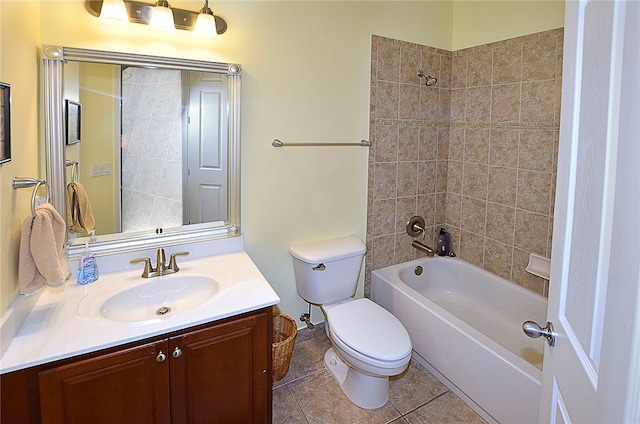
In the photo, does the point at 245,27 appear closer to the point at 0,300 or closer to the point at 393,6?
the point at 393,6

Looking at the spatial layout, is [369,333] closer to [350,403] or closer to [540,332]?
[350,403]

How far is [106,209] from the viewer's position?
1.78 m

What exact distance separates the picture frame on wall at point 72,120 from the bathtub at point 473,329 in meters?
1.93

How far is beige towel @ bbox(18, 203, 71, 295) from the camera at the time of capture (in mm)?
1279

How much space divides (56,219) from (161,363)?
2.14 feet

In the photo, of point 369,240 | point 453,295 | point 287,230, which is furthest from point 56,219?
point 453,295

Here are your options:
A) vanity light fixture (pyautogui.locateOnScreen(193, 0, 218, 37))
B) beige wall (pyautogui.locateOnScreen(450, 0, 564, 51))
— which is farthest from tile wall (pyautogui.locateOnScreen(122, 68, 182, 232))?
beige wall (pyautogui.locateOnScreen(450, 0, 564, 51))

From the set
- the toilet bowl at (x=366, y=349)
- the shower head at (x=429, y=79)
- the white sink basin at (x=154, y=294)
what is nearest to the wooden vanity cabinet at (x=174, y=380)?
the white sink basin at (x=154, y=294)

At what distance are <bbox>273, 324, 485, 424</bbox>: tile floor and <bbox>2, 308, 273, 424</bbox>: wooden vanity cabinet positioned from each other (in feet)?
1.13

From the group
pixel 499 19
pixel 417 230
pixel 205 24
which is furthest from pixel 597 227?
pixel 499 19

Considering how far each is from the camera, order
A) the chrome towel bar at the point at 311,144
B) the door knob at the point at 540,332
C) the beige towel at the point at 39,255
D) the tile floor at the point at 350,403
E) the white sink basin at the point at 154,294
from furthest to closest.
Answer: the chrome towel bar at the point at 311,144 < the tile floor at the point at 350,403 < the white sink basin at the point at 154,294 < the beige towel at the point at 39,255 < the door knob at the point at 540,332

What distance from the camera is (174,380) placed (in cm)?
140

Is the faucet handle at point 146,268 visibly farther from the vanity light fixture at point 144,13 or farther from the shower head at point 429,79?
the shower head at point 429,79

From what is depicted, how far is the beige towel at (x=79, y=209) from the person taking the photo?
170 cm
